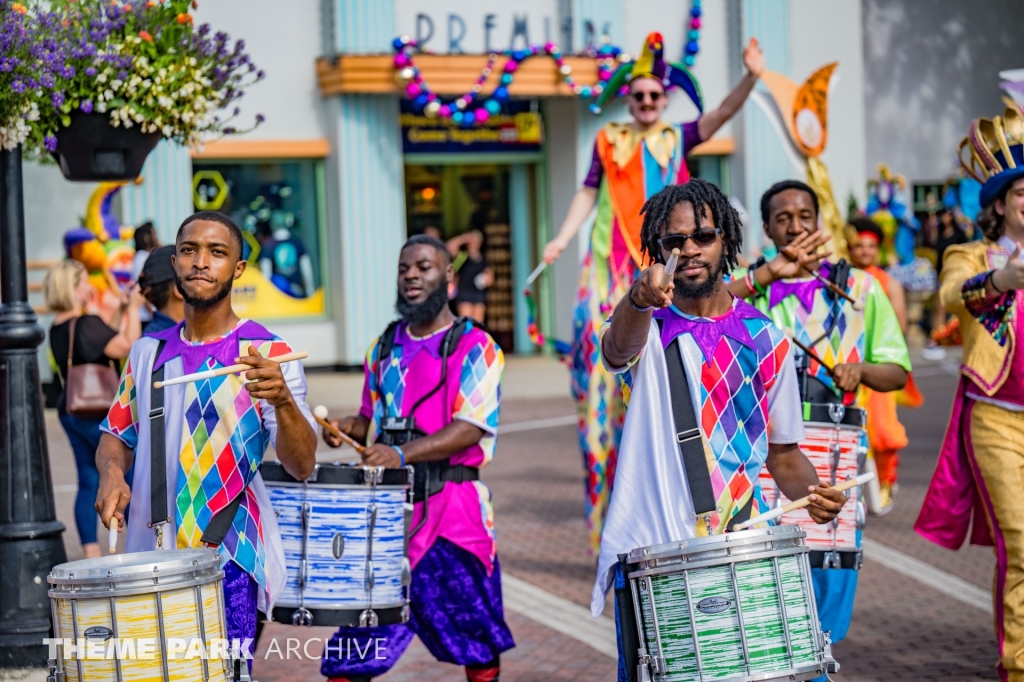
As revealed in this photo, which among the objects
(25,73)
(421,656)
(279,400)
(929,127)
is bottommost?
(421,656)

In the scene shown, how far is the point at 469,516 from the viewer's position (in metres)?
5.32

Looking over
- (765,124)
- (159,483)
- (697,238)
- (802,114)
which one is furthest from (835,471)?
(765,124)

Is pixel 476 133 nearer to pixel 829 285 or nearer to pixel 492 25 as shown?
pixel 492 25

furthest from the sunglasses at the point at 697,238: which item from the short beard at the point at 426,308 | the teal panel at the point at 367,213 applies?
the teal panel at the point at 367,213

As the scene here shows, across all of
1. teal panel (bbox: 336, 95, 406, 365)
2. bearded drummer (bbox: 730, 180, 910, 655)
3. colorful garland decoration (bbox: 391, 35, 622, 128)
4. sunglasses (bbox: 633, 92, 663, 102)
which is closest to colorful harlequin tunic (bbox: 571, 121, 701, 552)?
sunglasses (bbox: 633, 92, 663, 102)

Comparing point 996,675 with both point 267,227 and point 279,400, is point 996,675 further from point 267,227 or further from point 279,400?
point 267,227

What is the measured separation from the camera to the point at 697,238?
4121 mm

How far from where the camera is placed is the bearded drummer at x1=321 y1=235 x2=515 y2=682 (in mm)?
5230

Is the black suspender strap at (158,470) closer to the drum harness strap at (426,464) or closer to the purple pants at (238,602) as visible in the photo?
the purple pants at (238,602)

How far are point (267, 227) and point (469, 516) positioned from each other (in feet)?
45.8

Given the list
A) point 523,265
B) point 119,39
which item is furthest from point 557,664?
point 523,265

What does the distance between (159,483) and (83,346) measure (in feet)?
13.0

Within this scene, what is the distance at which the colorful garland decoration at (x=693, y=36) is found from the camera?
66.4 feet

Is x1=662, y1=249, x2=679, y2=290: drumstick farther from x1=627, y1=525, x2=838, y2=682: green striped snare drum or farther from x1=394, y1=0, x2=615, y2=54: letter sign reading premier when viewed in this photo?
x1=394, y1=0, x2=615, y2=54: letter sign reading premier
